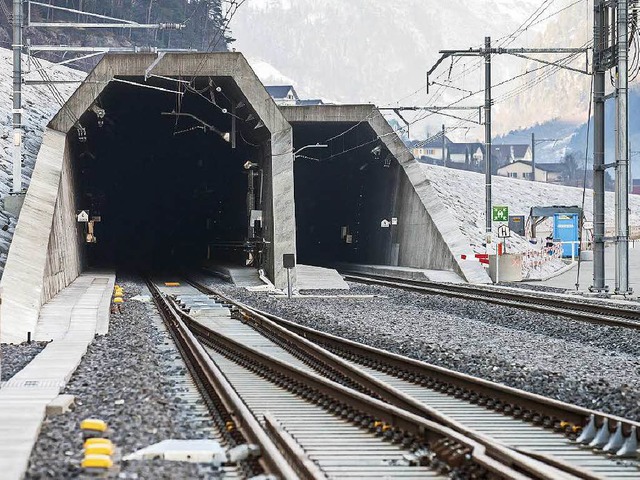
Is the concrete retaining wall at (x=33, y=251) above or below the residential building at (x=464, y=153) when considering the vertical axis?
below

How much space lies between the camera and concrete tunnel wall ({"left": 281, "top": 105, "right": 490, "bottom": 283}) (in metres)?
44.7

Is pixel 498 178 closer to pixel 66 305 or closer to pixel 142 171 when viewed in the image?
pixel 142 171

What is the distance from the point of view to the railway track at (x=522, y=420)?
9.16 metres

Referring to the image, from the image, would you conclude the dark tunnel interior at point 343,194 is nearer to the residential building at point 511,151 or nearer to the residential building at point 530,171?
the residential building at point 530,171

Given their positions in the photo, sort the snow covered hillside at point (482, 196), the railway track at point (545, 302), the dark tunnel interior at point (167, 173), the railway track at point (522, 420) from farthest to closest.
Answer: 1. the snow covered hillside at point (482, 196)
2. the dark tunnel interior at point (167, 173)
3. the railway track at point (545, 302)
4. the railway track at point (522, 420)

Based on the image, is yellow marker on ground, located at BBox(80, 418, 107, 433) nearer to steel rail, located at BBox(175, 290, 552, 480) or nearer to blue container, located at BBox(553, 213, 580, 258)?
steel rail, located at BBox(175, 290, 552, 480)

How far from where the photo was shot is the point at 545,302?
2988 cm

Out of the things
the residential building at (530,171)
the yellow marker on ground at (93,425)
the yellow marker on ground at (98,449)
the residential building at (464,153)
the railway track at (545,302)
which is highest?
the residential building at (464,153)

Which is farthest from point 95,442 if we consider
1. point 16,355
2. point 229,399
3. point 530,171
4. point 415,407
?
point 530,171

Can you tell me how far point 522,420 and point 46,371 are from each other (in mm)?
6114

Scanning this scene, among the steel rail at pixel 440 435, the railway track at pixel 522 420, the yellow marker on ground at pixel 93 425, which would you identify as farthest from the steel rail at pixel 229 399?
the railway track at pixel 522 420

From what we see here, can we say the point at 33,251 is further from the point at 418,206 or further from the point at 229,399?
the point at 418,206

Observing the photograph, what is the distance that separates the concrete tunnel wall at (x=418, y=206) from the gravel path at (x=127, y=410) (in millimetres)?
25722

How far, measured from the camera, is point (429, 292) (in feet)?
117
